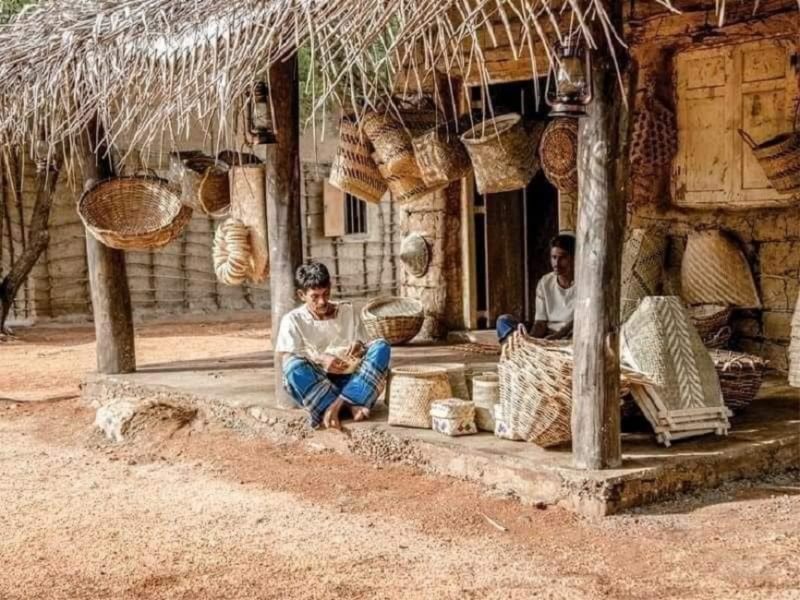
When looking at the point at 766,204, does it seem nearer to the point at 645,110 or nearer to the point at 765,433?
the point at 645,110

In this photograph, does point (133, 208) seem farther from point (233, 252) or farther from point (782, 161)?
point (782, 161)

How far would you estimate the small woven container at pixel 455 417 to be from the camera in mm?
4992

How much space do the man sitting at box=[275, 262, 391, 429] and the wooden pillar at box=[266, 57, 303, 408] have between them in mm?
309

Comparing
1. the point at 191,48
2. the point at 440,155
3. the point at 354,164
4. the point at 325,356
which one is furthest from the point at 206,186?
the point at 325,356

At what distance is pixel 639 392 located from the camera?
4766 millimetres

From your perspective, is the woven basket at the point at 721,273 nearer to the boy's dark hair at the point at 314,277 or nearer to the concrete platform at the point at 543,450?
the concrete platform at the point at 543,450

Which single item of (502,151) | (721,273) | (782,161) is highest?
(502,151)

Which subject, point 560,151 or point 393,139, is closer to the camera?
point 560,151

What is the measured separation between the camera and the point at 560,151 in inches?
242

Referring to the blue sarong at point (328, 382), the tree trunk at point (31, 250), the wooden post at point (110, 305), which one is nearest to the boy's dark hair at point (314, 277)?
the blue sarong at point (328, 382)

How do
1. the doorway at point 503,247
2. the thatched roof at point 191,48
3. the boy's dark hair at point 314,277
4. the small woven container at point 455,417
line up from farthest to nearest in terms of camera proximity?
the doorway at point 503,247
the boy's dark hair at point 314,277
the small woven container at point 455,417
the thatched roof at point 191,48

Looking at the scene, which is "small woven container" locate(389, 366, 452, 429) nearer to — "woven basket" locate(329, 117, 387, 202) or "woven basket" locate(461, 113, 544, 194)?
"woven basket" locate(461, 113, 544, 194)

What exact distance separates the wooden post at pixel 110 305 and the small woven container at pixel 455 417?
3.19 metres

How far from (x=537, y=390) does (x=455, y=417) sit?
22.9 inches
